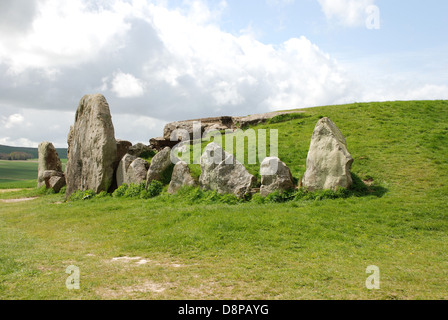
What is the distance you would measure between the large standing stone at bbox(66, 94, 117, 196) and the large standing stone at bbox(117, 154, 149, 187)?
2.77 ft

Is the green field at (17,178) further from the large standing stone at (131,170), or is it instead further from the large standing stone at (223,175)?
the large standing stone at (223,175)

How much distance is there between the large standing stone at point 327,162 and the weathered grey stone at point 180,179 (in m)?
6.10

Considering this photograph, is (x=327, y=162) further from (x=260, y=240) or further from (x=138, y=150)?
(x=138, y=150)

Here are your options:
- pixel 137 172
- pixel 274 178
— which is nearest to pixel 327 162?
pixel 274 178

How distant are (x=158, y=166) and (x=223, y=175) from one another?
5286mm

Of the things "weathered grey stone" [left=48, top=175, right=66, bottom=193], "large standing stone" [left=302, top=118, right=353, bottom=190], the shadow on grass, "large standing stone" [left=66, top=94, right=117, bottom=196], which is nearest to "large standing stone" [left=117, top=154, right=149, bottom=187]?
"large standing stone" [left=66, top=94, right=117, bottom=196]

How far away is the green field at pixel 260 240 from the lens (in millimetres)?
8273

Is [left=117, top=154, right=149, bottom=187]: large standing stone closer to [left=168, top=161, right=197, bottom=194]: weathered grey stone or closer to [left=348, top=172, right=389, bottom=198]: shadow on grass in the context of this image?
[left=168, top=161, right=197, bottom=194]: weathered grey stone

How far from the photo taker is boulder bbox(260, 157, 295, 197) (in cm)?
1672

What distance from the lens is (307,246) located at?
11445 mm

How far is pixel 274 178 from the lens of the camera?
16.8m
